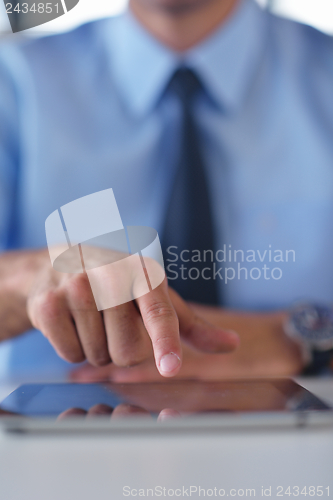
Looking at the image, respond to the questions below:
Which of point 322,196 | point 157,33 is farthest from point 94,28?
point 322,196

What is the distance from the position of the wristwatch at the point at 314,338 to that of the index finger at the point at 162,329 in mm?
275

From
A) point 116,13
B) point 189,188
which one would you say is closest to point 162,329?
point 189,188

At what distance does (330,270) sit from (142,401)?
392mm

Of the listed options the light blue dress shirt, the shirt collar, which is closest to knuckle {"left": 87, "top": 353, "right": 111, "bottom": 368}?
the light blue dress shirt

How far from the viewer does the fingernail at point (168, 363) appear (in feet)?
0.95

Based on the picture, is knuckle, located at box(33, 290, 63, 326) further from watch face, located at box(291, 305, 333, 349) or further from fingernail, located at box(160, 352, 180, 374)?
watch face, located at box(291, 305, 333, 349)

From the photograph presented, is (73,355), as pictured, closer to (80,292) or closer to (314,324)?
(80,292)

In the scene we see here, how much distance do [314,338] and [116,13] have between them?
464 millimetres

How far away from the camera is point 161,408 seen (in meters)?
0.30

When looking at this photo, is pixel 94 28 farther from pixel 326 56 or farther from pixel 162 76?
pixel 326 56

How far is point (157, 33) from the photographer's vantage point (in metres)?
0.54

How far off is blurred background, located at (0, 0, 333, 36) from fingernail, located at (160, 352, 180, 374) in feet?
1.24

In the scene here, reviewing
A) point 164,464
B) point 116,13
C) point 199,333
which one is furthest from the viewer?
point 116,13

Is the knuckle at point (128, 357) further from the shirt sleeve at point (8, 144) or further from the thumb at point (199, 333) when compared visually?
the shirt sleeve at point (8, 144)
